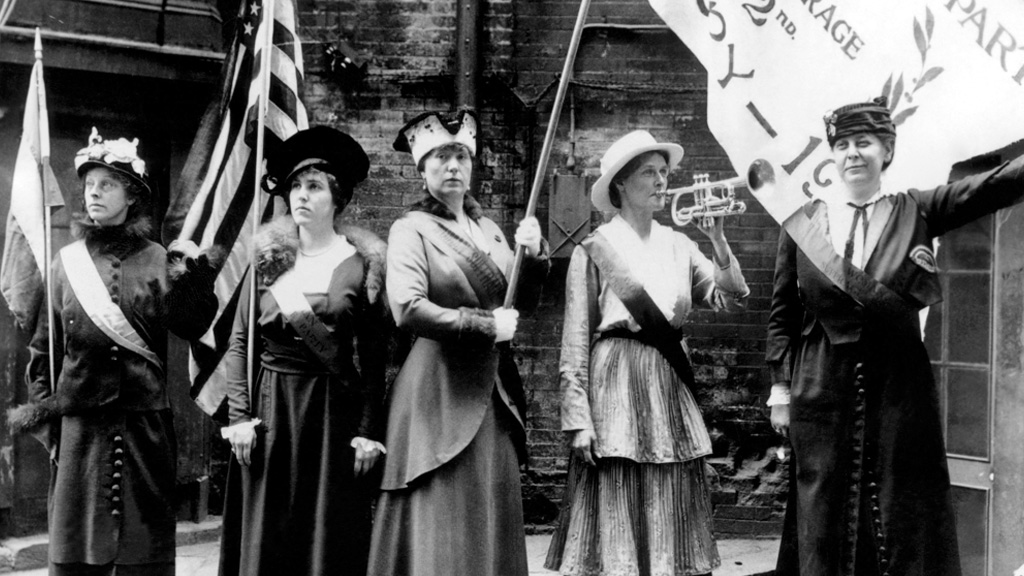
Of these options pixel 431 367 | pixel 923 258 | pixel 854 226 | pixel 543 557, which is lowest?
pixel 543 557

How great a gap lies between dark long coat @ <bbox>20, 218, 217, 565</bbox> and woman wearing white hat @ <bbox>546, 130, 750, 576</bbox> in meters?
1.65

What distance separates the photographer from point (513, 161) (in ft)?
20.2

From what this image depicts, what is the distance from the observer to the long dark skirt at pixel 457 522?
12.3ft

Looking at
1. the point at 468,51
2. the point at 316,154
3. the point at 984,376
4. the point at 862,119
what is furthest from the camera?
the point at 468,51

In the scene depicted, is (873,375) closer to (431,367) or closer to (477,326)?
(477,326)

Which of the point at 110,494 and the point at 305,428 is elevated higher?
the point at 305,428

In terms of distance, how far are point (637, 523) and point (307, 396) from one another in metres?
1.41

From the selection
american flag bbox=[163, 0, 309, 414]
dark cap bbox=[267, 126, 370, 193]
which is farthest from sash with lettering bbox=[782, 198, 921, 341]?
american flag bbox=[163, 0, 309, 414]

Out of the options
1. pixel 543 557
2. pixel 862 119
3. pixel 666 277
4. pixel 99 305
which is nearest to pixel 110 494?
pixel 99 305

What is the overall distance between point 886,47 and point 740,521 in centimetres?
299

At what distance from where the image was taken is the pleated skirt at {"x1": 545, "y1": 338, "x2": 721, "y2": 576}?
3.89 m

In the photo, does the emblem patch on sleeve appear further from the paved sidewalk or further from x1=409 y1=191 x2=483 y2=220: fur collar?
the paved sidewalk

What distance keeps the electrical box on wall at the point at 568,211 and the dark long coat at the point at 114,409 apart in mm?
2415

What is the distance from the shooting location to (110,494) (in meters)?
3.99
